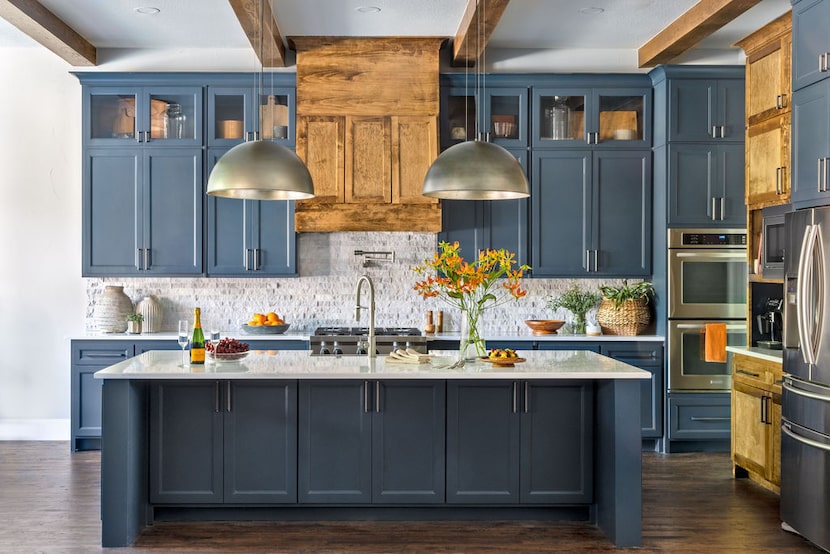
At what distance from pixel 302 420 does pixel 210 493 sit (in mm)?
630

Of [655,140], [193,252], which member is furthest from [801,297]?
[193,252]

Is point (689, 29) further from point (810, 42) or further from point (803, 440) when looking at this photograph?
point (803, 440)

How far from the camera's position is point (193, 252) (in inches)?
243

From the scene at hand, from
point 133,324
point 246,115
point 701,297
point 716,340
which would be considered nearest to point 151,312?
point 133,324

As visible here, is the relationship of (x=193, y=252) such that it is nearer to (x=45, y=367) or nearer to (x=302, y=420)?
(x=45, y=367)

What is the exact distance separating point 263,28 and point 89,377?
298 cm

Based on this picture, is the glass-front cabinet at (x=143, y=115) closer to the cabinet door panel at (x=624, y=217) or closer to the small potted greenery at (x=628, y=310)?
the cabinet door panel at (x=624, y=217)

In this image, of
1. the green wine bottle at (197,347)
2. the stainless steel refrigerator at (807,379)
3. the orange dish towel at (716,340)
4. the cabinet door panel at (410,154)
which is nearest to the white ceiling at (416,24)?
the cabinet door panel at (410,154)

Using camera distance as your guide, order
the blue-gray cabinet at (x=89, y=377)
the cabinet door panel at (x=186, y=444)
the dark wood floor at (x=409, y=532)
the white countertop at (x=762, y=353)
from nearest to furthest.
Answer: the dark wood floor at (x=409, y=532) → the cabinet door panel at (x=186, y=444) → the white countertop at (x=762, y=353) → the blue-gray cabinet at (x=89, y=377)

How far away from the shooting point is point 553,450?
4164 millimetres

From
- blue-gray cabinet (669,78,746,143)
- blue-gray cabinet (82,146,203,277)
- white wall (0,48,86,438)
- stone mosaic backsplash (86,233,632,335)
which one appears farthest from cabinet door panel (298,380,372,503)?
blue-gray cabinet (669,78,746,143)

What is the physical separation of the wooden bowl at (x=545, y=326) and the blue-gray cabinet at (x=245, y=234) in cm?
212

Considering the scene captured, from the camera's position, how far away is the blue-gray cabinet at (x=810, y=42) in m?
3.95

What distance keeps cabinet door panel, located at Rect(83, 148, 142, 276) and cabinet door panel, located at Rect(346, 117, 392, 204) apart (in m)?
1.73
